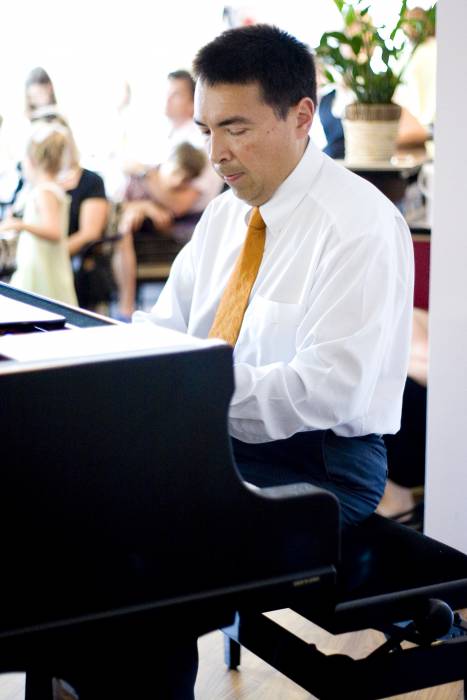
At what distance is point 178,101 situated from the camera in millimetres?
5449

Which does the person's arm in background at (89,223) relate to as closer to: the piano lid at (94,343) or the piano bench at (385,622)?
the piano bench at (385,622)

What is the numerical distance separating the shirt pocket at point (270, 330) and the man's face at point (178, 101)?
141 inches

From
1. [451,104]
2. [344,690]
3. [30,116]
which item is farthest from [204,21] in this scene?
[344,690]

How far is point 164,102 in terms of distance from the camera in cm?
553

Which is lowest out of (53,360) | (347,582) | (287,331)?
(347,582)

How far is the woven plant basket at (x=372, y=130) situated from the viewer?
10.9 feet

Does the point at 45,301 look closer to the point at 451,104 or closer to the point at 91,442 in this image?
the point at 91,442

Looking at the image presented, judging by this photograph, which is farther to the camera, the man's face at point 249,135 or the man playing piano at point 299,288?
the man's face at point 249,135

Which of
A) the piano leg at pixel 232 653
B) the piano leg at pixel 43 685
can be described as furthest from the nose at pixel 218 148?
the piano leg at pixel 232 653

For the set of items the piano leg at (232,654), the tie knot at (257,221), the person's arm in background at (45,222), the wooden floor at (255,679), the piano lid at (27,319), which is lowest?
the wooden floor at (255,679)

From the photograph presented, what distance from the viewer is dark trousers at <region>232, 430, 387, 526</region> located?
1.93 meters

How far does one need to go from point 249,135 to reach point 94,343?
771mm

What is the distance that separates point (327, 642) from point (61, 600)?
1.61 m

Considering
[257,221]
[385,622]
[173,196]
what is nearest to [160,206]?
[173,196]
